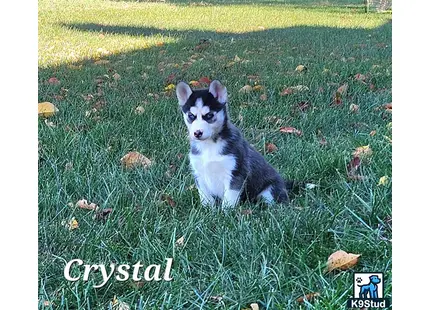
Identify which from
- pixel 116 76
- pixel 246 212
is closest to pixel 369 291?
pixel 246 212

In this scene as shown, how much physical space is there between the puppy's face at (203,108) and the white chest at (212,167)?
45 mm

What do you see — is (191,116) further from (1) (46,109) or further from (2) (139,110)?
(1) (46,109)

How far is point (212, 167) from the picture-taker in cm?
175

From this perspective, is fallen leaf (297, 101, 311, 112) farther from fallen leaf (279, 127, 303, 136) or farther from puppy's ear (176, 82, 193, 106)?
puppy's ear (176, 82, 193, 106)

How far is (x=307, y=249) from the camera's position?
1.44 meters

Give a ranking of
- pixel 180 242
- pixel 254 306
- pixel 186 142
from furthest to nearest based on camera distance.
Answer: pixel 186 142 < pixel 180 242 < pixel 254 306

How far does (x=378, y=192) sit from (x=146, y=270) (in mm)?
584

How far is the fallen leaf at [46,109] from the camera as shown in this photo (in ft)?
5.57

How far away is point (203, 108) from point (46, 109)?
43cm

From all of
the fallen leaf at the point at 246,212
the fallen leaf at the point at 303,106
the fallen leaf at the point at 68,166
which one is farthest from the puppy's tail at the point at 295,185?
the fallen leaf at the point at 68,166

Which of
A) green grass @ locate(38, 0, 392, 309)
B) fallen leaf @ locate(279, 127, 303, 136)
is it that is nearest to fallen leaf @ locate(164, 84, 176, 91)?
green grass @ locate(38, 0, 392, 309)

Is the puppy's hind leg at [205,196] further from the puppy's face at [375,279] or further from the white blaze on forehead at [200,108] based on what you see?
the puppy's face at [375,279]
